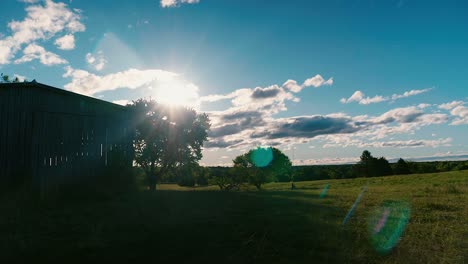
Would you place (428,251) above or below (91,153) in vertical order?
below

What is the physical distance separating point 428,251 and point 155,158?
32.0m

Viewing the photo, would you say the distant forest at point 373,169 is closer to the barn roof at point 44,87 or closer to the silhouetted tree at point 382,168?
the silhouetted tree at point 382,168

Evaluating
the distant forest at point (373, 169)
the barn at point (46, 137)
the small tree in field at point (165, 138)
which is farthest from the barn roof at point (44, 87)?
the distant forest at point (373, 169)

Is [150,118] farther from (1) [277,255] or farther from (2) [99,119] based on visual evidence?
(1) [277,255]

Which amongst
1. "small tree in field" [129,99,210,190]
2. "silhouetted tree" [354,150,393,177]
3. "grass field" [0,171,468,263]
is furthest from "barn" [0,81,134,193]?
"silhouetted tree" [354,150,393,177]

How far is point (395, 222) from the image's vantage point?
9727 millimetres

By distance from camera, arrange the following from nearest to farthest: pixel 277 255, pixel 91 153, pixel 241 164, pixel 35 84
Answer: pixel 277 255
pixel 35 84
pixel 91 153
pixel 241 164

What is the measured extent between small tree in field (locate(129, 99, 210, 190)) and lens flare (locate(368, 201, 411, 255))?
1048 inches

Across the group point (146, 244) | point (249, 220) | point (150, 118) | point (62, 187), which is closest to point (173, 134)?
point (150, 118)

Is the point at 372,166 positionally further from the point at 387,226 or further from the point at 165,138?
the point at 387,226

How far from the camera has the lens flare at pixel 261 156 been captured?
54.5 metres

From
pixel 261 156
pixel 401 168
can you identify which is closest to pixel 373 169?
pixel 401 168

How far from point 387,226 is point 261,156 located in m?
49.9

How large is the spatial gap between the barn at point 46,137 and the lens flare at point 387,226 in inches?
652
